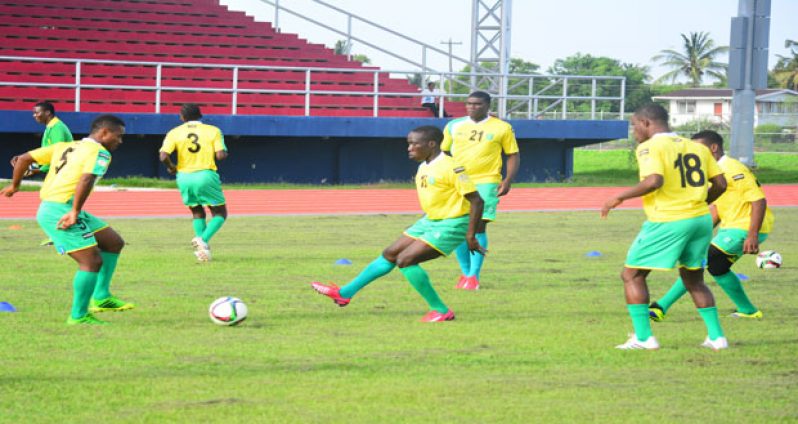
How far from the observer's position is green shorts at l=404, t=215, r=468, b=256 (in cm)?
934

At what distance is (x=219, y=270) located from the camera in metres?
12.8

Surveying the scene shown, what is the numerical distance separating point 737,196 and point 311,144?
824 inches

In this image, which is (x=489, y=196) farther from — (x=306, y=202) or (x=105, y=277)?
(x=306, y=202)

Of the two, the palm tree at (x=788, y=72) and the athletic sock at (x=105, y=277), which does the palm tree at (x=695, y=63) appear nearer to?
the palm tree at (x=788, y=72)

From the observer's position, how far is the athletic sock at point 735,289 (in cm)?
954

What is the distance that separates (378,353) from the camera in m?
7.83

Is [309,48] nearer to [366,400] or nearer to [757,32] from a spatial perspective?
[757,32]

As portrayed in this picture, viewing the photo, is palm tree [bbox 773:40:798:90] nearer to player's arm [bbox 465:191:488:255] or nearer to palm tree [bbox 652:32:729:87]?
palm tree [bbox 652:32:729:87]

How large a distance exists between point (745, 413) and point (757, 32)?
1510cm

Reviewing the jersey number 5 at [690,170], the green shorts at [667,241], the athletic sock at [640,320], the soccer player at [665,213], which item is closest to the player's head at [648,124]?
the soccer player at [665,213]

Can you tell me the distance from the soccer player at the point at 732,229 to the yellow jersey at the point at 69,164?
4226 millimetres

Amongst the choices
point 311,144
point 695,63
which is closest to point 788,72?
point 695,63

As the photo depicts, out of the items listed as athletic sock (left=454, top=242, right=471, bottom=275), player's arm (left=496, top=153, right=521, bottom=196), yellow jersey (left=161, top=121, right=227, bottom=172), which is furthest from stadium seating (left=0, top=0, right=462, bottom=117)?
athletic sock (left=454, top=242, right=471, bottom=275)

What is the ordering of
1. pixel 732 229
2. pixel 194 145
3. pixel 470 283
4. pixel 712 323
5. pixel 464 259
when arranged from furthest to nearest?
pixel 194 145 → pixel 464 259 → pixel 470 283 → pixel 732 229 → pixel 712 323
